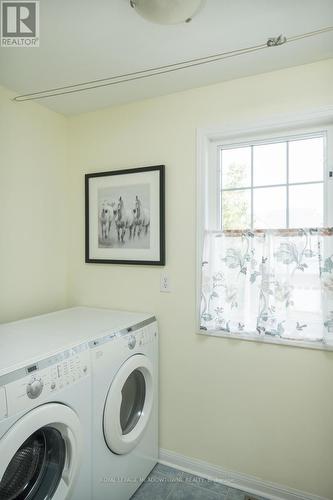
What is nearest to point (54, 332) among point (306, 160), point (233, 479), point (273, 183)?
point (233, 479)

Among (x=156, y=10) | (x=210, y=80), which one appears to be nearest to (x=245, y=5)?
(x=156, y=10)

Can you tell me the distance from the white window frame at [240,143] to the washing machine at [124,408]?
39 centimetres

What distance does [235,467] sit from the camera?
6.04 feet

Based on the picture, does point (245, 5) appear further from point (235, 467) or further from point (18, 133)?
point (235, 467)

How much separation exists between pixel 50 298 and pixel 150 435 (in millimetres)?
1157

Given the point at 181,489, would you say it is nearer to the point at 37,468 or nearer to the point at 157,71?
the point at 37,468

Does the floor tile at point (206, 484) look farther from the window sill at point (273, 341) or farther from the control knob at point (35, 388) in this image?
the control knob at point (35, 388)

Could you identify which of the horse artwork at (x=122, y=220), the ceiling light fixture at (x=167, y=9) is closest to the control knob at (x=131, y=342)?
the horse artwork at (x=122, y=220)

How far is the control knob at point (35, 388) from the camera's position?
3.59 ft

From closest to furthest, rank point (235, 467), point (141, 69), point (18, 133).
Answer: point (141, 69) < point (235, 467) < point (18, 133)

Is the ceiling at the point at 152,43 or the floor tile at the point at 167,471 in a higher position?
the ceiling at the point at 152,43

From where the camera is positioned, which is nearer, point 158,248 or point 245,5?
point 245,5

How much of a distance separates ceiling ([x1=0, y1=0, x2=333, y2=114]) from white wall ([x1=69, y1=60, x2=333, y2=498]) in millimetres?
137

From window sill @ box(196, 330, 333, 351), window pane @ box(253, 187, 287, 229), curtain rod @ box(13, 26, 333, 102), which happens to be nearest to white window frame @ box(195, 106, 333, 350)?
window sill @ box(196, 330, 333, 351)
